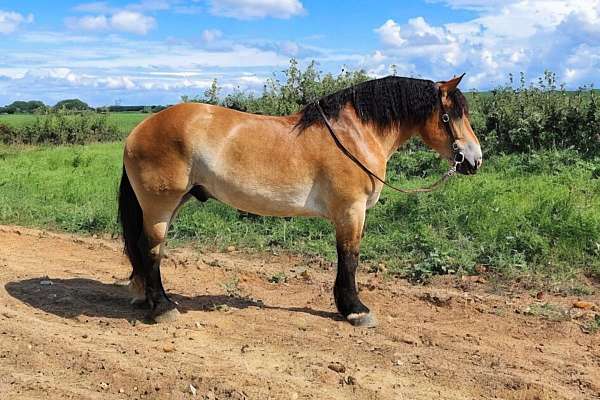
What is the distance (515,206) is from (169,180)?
489cm

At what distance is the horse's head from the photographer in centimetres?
496

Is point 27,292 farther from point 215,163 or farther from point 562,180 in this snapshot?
point 562,180

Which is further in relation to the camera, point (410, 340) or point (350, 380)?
point (410, 340)

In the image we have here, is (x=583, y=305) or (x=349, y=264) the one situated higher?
(x=349, y=264)

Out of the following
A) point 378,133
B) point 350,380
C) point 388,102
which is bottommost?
point 350,380

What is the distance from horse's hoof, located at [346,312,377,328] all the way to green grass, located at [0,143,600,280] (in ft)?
5.00


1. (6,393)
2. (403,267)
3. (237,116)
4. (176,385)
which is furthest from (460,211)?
(6,393)

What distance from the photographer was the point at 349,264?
4984mm

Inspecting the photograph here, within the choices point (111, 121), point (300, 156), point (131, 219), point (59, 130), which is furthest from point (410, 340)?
point (111, 121)

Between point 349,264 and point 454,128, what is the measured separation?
4.78 feet

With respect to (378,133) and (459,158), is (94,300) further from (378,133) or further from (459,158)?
(459,158)

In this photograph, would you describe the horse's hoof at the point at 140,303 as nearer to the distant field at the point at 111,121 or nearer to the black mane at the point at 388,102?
the black mane at the point at 388,102

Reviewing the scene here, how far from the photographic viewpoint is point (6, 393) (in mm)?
3574

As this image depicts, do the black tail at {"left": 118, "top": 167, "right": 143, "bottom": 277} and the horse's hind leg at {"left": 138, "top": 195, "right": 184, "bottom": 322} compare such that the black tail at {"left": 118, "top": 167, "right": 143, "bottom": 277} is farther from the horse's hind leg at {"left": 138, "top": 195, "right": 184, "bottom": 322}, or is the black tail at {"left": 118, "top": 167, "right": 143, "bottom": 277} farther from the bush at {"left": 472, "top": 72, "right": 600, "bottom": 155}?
the bush at {"left": 472, "top": 72, "right": 600, "bottom": 155}
